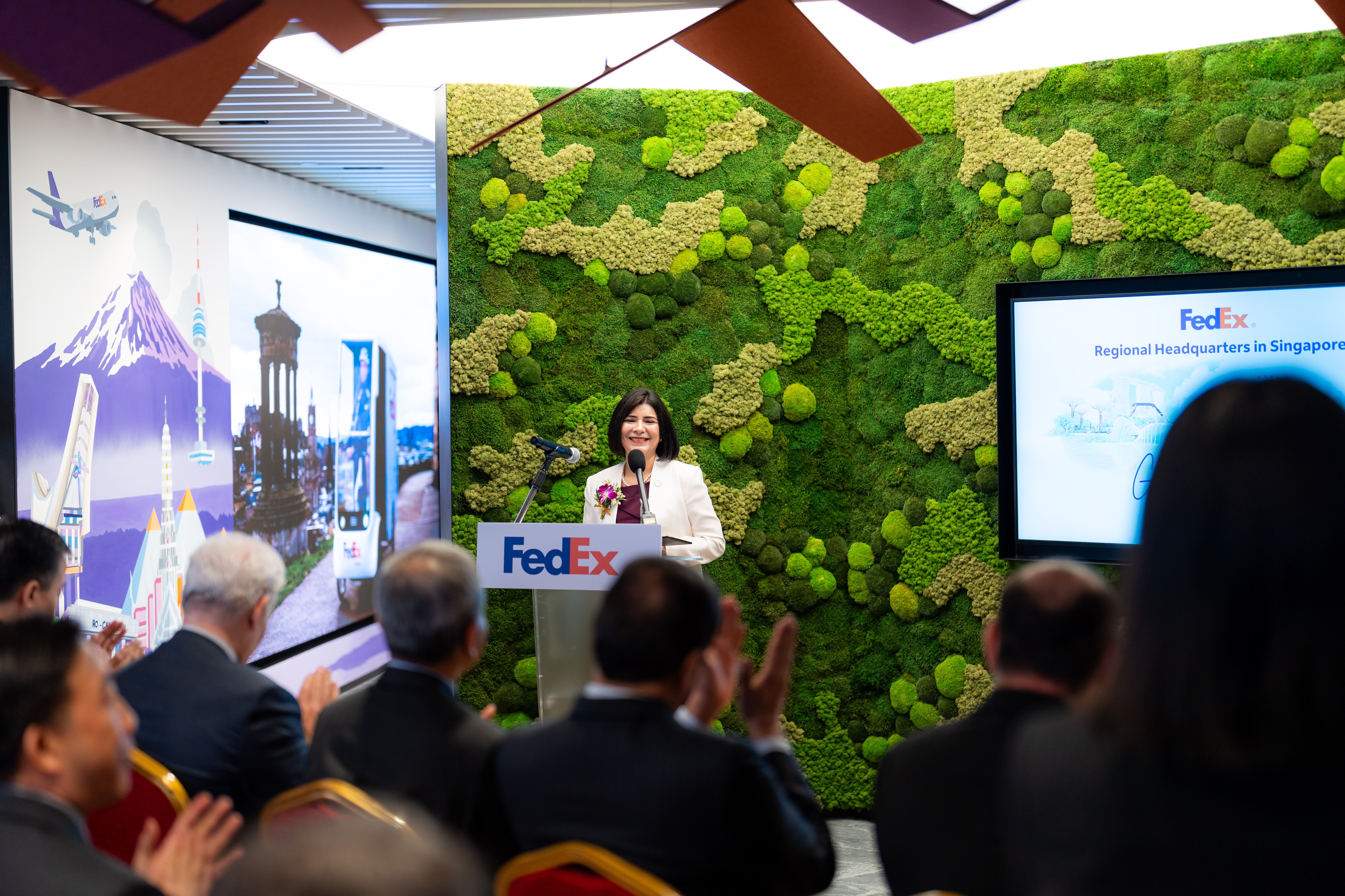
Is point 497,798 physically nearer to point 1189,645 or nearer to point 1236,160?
point 1189,645

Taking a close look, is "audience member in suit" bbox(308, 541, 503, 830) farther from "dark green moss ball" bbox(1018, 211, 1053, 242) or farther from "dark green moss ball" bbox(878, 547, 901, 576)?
"dark green moss ball" bbox(1018, 211, 1053, 242)

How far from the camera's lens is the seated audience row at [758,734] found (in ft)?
3.12

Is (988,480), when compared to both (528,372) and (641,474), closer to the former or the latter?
(641,474)

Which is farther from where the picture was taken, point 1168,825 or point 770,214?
point 770,214

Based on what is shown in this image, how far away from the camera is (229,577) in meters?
2.49

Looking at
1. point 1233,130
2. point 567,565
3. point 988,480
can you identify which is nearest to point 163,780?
point 567,565

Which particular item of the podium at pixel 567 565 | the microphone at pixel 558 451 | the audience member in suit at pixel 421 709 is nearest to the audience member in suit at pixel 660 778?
the audience member in suit at pixel 421 709

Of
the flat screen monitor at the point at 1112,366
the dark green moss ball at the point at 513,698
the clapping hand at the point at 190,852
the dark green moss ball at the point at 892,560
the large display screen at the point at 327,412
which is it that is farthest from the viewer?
the large display screen at the point at 327,412

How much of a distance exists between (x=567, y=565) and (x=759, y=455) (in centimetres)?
153

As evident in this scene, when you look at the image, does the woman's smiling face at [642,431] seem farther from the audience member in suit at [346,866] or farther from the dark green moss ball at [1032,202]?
the audience member in suit at [346,866]

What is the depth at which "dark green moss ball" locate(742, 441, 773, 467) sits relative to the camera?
525 centimetres

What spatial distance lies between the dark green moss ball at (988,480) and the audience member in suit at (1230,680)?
13.2 ft

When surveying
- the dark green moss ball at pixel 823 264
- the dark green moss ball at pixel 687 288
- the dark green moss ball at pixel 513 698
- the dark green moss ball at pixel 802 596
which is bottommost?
the dark green moss ball at pixel 513 698

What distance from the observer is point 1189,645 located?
38.0 inches
